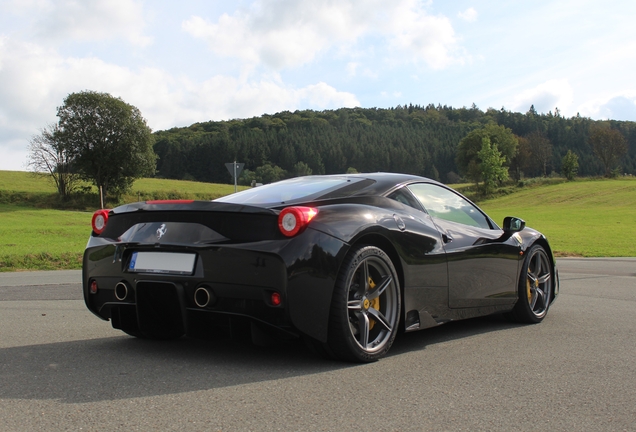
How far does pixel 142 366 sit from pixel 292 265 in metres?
1.12

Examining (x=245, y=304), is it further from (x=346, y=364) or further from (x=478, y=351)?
(x=478, y=351)

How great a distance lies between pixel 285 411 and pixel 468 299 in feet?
8.19

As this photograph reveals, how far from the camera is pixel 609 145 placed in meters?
113

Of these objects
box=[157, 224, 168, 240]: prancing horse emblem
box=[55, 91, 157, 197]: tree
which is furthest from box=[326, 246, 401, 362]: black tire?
box=[55, 91, 157, 197]: tree

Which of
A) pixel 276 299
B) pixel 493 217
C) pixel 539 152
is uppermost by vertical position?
pixel 539 152

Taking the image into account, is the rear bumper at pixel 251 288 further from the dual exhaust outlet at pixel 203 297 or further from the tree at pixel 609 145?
the tree at pixel 609 145

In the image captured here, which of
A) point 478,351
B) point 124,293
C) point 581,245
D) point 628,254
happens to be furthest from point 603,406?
point 581,245

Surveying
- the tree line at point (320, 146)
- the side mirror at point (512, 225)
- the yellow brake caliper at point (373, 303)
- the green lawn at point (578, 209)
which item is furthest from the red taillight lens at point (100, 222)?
the tree line at point (320, 146)

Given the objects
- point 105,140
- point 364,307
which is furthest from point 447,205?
point 105,140

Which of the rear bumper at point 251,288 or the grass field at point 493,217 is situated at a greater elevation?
the rear bumper at point 251,288

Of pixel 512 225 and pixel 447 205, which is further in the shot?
pixel 512 225

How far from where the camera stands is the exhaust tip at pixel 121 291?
4.13 metres

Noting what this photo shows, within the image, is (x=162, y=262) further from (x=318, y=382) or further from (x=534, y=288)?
(x=534, y=288)

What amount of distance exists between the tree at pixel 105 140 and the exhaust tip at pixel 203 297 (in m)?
62.9
